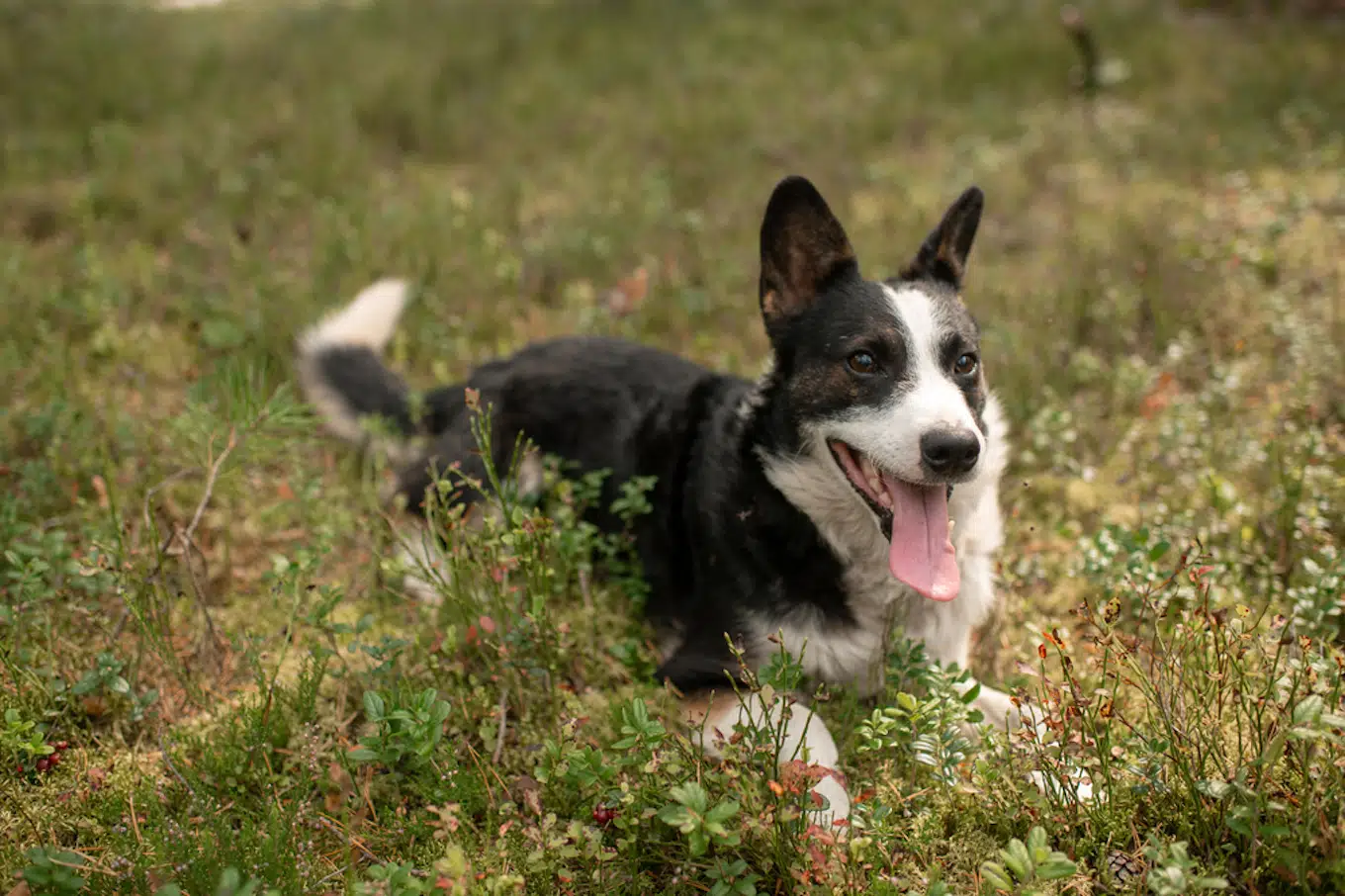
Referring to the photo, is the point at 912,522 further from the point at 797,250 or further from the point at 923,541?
the point at 797,250

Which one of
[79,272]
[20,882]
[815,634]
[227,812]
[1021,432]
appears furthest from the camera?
[79,272]

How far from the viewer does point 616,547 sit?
3.32 metres

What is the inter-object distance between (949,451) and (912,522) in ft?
0.93

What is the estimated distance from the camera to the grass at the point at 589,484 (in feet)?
7.06

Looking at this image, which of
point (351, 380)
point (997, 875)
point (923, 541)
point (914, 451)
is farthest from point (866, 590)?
point (351, 380)

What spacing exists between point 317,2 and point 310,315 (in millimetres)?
8291

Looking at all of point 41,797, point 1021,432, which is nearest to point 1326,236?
point 1021,432

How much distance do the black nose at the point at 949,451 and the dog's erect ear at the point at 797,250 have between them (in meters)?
0.75

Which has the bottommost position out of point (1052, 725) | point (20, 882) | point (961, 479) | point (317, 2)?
point (20, 882)

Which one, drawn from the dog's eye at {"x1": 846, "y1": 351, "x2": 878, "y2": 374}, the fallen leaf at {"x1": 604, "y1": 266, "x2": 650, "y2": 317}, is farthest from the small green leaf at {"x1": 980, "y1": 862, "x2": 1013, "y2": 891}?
the fallen leaf at {"x1": 604, "y1": 266, "x2": 650, "y2": 317}

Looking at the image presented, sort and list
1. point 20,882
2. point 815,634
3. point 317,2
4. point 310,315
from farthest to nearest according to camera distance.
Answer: point 317,2, point 310,315, point 815,634, point 20,882

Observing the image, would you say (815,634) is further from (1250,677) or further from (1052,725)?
(1250,677)

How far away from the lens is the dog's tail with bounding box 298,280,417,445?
4.19m

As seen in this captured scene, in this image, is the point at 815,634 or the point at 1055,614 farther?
the point at 1055,614
